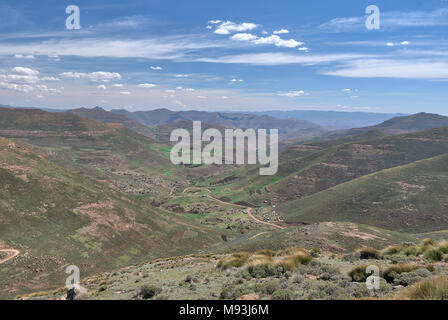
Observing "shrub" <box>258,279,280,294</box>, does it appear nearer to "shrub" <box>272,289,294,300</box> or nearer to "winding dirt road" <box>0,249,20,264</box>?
"shrub" <box>272,289,294,300</box>

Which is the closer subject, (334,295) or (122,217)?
(334,295)

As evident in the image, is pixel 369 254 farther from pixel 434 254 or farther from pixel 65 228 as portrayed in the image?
pixel 65 228

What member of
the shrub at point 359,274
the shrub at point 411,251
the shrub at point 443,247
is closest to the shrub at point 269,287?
the shrub at point 359,274

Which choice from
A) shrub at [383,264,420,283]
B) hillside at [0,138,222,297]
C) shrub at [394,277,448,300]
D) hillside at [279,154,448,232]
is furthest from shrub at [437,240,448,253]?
hillside at [279,154,448,232]

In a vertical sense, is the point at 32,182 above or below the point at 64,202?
above

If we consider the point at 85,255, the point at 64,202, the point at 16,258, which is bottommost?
the point at 85,255

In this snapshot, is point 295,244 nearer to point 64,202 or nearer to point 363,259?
point 363,259
